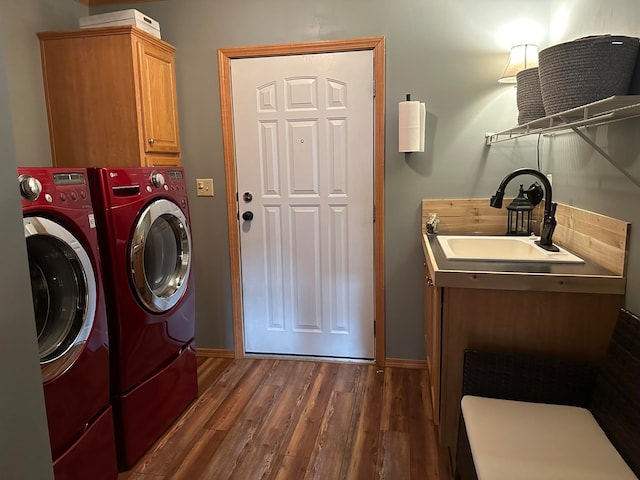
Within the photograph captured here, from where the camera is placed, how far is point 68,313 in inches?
64.0

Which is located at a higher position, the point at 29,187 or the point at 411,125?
the point at 411,125

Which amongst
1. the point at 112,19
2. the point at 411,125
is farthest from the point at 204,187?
the point at 411,125

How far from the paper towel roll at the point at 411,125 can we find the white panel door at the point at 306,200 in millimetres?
225

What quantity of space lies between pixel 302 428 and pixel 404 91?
1.92 meters

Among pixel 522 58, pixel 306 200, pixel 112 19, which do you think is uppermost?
pixel 112 19

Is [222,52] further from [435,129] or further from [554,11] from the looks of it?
[554,11]

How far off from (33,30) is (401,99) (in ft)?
6.70

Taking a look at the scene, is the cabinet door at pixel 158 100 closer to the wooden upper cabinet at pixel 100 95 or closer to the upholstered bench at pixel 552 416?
the wooden upper cabinet at pixel 100 95

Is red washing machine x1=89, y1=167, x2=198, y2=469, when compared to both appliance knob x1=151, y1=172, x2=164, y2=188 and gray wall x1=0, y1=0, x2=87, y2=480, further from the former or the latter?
gray wall x1=0, y1=0, x2=87, y2=480

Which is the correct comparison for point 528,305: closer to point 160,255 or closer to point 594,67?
point 594,67

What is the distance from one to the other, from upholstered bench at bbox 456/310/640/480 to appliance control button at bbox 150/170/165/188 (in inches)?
60.2

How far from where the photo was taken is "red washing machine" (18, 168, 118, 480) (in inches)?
58.2

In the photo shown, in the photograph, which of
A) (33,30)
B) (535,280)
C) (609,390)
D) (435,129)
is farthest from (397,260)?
(33,30)

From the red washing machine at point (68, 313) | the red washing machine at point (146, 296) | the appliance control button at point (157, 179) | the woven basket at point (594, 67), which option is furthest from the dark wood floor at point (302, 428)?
the woven basket at point (594, 67)
